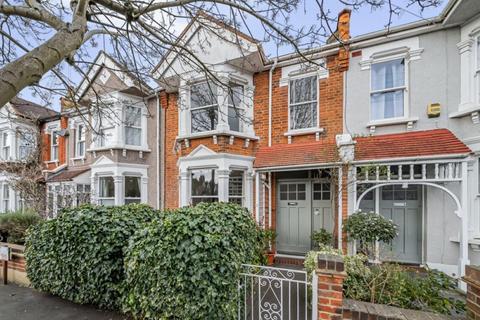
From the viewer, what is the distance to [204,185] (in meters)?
9.62

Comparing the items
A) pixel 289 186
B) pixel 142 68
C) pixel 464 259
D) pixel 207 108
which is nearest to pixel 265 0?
pixel 142 68

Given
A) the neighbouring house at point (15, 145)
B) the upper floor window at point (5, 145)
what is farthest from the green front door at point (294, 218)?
the upper floor window at point (5, 145)

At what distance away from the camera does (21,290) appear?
19.9ft

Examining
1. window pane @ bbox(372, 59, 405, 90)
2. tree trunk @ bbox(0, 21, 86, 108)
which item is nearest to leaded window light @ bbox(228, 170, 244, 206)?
window pane @ bbox(372, 59, 405, 90)

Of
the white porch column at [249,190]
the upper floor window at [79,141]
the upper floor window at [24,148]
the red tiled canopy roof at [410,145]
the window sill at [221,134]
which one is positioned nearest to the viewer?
the red tiled canopy roof at [410,145]

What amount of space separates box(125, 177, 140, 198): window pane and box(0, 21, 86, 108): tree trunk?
840 cm

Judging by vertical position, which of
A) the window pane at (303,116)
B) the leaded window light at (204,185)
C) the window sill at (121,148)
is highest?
the window pane at (303,116)

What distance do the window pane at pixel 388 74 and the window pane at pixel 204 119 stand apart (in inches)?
189

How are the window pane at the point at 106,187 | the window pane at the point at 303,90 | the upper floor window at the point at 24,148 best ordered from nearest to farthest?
the window pane at the point at 303,90, the window pane at the point at 106,187, the upper floor window at the point at 24,148

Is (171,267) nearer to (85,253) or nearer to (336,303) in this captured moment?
(85,253)

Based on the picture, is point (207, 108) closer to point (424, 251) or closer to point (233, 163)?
point (233, 163)

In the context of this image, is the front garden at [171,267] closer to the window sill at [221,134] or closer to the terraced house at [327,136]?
the terraced house at [327,136]

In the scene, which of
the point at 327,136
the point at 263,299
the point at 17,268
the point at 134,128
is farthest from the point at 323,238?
the point at 134,128

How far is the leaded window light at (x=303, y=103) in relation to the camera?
28.5ft
